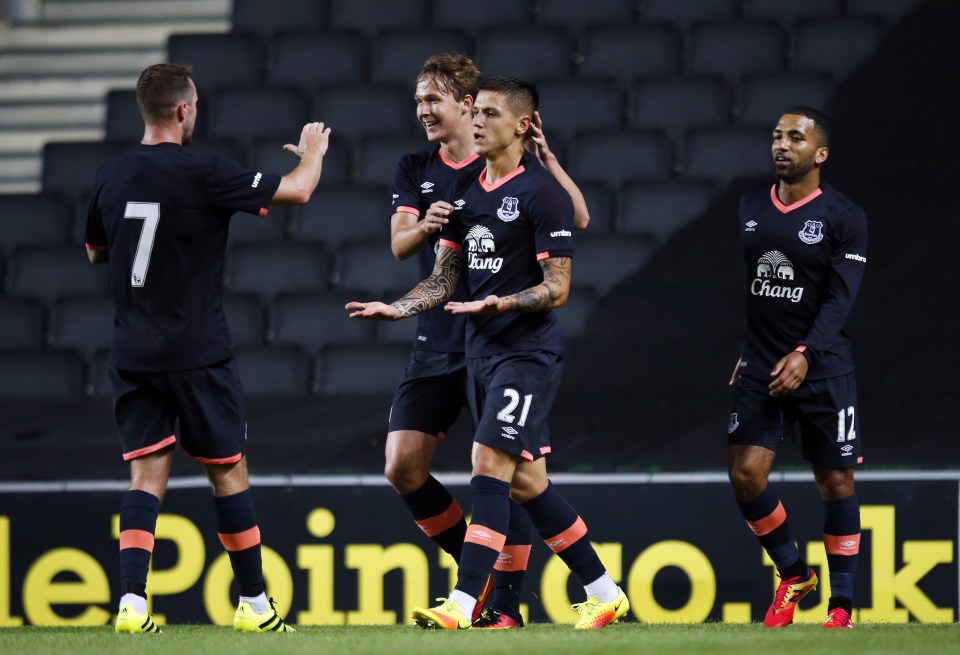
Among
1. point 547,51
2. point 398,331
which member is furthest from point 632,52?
point 398,331

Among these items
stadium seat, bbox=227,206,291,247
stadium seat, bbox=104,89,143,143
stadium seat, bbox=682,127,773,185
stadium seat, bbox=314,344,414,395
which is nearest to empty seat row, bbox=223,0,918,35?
stadium seat, bbox=104,89,143,143

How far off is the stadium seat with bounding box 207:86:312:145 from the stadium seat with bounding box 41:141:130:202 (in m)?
0.67

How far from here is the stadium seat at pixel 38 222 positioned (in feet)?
30.2

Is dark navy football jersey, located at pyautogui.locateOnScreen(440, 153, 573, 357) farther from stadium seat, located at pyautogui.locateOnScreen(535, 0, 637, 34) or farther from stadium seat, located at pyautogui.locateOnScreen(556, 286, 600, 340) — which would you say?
stadium seat, located at pyautogui.locateOnScreen(535, 0, 637, 34)

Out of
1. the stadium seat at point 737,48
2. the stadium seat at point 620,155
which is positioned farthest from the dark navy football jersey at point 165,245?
the stadium seat at point 737,48

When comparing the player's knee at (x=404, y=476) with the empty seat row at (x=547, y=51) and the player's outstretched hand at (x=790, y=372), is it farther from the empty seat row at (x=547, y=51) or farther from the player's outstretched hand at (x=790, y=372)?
the empty seat row at (x=547, y=51)

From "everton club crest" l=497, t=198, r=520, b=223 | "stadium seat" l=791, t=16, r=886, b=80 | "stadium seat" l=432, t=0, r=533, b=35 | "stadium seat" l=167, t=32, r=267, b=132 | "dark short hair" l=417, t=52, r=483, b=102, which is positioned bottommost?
"everton club crest" l=497, t=198, r=520, b=223

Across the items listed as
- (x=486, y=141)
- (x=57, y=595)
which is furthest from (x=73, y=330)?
(x=486, y=141)

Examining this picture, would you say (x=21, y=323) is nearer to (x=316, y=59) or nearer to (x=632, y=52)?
(x=316, y=59)

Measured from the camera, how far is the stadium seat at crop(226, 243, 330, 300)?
8531 millimetres

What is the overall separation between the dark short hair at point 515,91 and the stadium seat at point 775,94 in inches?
182

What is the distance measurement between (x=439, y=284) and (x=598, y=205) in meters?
3.89

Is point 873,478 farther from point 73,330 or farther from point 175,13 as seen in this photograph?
point 175,13

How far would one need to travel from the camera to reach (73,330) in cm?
848
